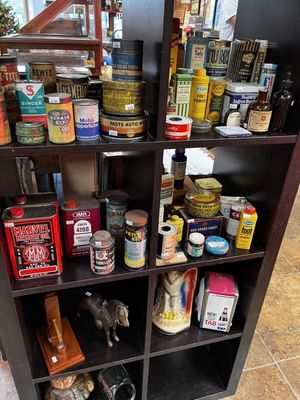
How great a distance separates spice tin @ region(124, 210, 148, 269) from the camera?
37.0 inches

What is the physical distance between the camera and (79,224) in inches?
39.8

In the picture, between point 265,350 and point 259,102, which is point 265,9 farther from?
point 265,350

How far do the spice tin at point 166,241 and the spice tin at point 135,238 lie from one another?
63 millimetres

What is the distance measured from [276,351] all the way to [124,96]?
1555 millimetres

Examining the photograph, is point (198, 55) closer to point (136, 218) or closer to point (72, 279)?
point (136, 218)

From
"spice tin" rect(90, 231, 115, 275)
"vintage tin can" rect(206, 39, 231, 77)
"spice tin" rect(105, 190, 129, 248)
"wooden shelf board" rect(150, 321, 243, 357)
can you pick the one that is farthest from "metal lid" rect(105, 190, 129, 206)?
"wooden shelf board" rect(150, 321, 243, 357)

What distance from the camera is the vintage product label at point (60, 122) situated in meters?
0.75

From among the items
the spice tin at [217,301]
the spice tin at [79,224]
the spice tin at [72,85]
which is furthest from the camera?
the spice tin at [217,301]

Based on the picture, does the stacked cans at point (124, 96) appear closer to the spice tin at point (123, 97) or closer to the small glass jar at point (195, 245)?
the spice tin at point (123, 97)

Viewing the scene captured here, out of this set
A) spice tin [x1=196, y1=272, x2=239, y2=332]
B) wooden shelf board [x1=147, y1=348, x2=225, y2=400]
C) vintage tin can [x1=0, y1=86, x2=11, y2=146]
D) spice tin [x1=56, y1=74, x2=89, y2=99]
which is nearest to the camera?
vintage tin can [x1=0, y1=86, x2=11, y2=146]

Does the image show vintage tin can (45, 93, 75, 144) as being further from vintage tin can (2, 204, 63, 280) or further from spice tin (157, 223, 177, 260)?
spice tin (157, 223, 177, 260)

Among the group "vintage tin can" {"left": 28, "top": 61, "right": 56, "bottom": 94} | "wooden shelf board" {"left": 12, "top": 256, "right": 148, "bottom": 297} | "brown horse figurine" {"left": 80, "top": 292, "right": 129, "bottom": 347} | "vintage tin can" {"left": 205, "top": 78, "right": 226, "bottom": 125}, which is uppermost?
"vintage tin can" {"left": 28, "top": 61, "right": 56, "bottom": 94}

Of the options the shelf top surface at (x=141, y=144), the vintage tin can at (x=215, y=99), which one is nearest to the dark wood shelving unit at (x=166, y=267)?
the shelf top surface at (x=141, y=144)

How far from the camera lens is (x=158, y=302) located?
4.22 ft
